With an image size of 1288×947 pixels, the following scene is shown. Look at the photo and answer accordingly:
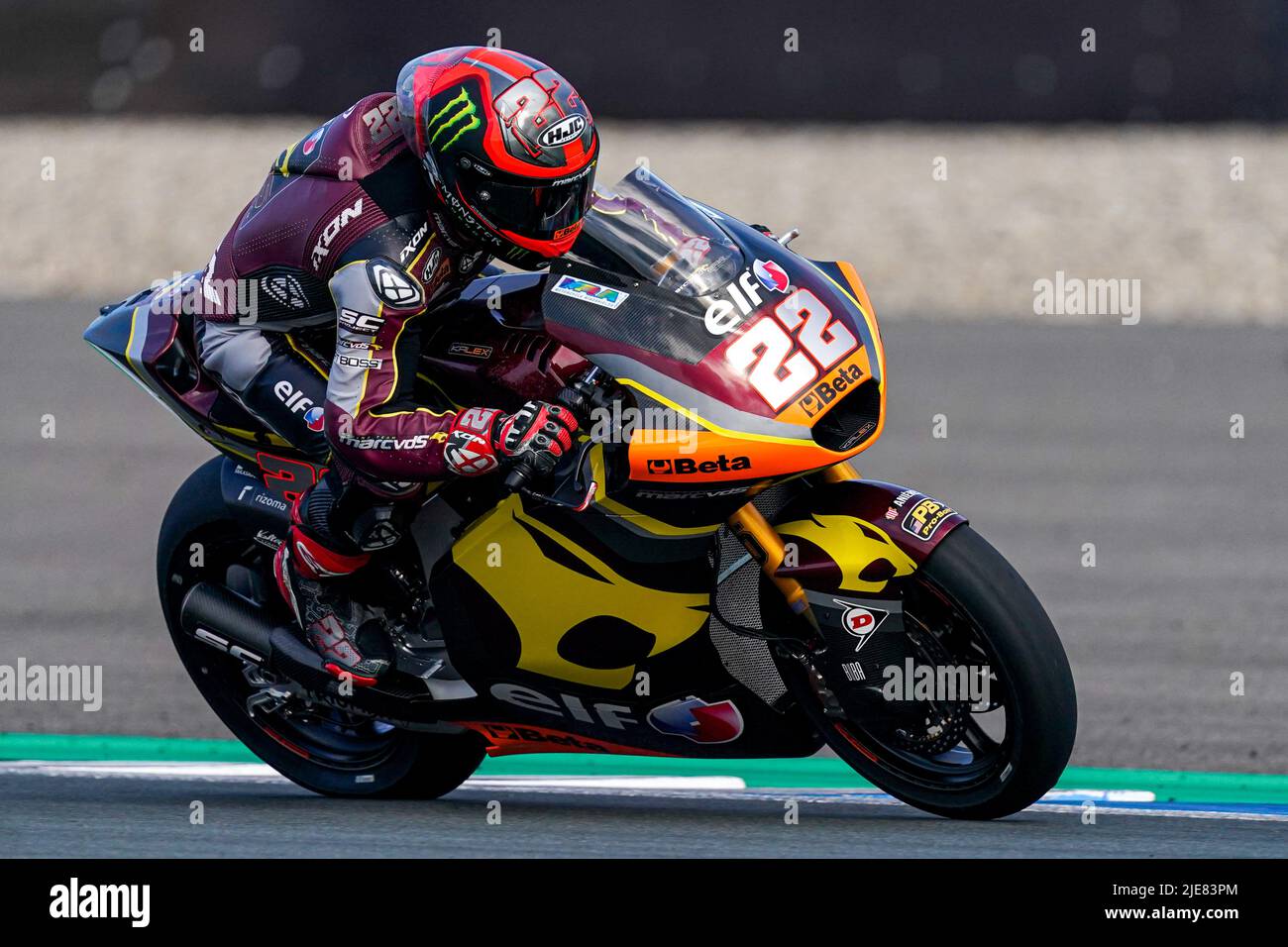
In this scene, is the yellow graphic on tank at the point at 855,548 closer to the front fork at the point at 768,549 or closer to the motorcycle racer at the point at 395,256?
the front fork at the point at 768,549

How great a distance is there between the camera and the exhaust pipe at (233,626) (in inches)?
193

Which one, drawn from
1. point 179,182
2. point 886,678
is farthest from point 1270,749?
point 179,182

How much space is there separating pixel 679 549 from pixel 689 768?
1.25 metres

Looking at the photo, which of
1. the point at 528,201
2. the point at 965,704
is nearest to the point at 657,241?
the point at 528,201

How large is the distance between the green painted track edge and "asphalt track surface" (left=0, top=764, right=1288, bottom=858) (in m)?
0.19

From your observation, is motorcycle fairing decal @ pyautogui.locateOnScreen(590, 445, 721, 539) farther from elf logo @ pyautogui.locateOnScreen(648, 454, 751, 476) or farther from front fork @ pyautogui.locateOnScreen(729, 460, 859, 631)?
elf logo @ pyautogui.locateOnScreen(648, 454, 751, 476)

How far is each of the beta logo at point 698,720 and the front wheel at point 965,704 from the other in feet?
0.59

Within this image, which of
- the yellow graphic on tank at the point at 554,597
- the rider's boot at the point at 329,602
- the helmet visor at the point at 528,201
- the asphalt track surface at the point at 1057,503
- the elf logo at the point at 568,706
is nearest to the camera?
the helmet visor at the point at 528,201

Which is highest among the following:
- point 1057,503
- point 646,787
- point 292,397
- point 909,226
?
point 909,226

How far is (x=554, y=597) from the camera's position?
173 inches

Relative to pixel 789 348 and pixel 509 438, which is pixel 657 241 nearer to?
pixel 789 348
